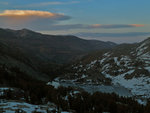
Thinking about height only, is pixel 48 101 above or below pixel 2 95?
below

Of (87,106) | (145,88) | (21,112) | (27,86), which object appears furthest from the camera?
(145,88)

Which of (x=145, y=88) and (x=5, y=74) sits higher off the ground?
(x=5, y=74)

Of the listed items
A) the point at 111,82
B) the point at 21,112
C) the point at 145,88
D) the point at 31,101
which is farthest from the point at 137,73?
the point at 21,112

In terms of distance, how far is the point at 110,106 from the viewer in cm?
1158

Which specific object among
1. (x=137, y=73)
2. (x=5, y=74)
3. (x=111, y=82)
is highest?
(x=5, y=74)

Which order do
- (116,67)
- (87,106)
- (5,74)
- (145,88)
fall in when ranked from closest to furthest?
(87,106) → (5,74) → (145,88) → (116,67)

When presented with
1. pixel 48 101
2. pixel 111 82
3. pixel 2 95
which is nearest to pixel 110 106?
pixel 48 101

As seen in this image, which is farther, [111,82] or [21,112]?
[111,82]

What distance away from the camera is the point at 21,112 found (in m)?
7.45

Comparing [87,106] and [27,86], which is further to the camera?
[27,86]

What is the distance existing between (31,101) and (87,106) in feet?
13.3

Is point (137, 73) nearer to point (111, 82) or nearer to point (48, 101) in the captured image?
point (111, 82)

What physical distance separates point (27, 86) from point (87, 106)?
6.66m

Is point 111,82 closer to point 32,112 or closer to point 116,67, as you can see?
point 116,67
